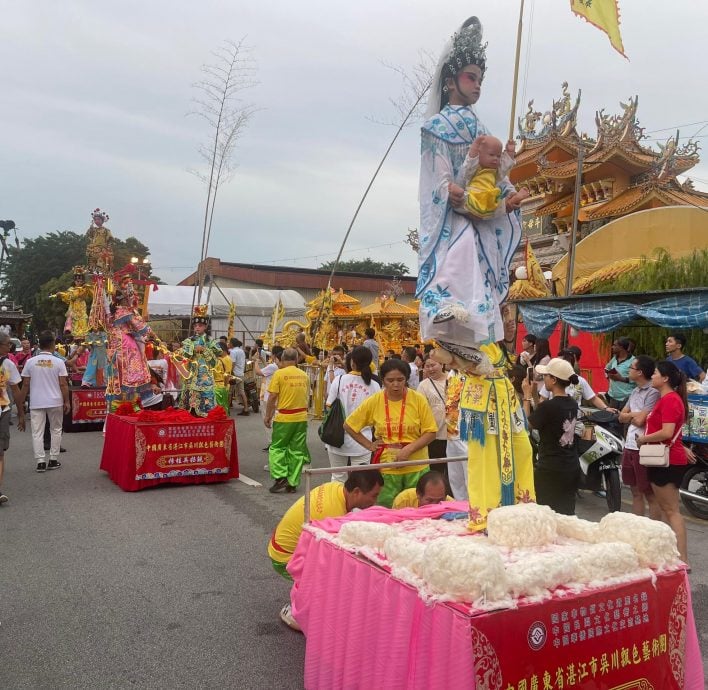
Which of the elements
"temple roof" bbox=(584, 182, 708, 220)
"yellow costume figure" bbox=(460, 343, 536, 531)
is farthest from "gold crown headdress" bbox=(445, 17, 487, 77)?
"temple roof" bbox=(584, 182, 708, 220)

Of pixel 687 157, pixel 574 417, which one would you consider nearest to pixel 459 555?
pixel 574 417

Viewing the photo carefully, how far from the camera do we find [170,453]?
7.78 metres

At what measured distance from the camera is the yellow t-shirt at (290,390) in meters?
7.41

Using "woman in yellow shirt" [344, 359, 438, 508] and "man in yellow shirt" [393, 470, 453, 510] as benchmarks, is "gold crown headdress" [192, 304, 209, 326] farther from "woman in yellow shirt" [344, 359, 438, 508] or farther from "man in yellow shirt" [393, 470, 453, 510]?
"man in yellow shirt" [393, 470, 453, 510]

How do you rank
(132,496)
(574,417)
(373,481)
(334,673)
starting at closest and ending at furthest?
(334,673) → (373,481) → (574,417) → (132,496)

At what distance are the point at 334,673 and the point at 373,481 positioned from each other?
1.34m

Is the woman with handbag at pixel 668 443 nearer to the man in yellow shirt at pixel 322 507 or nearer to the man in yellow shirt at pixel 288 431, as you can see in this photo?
the man in yellow shirt at pixel 322 507

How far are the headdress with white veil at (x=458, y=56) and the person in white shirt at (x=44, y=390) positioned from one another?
654 centimetres

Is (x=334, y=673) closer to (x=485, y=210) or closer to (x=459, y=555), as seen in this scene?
(x=459, y=555)

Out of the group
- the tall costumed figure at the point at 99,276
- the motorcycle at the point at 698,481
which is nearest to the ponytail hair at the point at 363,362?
the motorcycle at the point at 698,481

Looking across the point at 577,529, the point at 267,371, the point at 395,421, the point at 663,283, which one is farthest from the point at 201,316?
the point at 663,283

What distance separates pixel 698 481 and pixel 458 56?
212 inches

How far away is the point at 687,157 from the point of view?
17.9m

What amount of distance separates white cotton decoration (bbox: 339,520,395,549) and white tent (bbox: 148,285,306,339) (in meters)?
23.8
